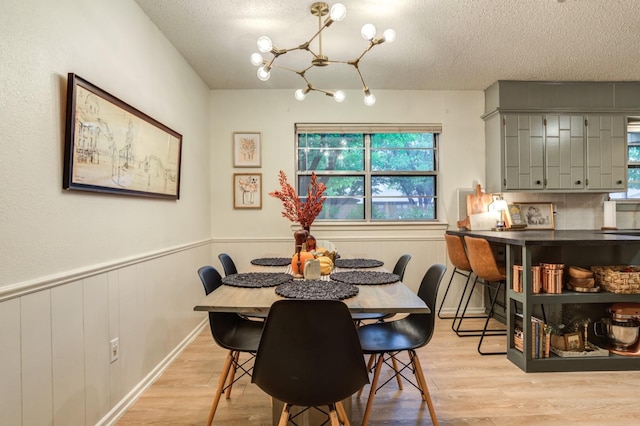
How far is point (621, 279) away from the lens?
252 cm

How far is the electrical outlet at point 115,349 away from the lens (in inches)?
76.5

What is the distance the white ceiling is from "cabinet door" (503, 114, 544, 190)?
442 millimetres

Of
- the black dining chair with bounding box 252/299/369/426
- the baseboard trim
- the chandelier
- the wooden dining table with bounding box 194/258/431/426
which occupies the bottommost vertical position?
the baseboard trim

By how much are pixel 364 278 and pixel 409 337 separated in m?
0.39

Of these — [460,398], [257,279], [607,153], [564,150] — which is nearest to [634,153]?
[607,153]

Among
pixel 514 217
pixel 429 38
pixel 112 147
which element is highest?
pixel 429 38

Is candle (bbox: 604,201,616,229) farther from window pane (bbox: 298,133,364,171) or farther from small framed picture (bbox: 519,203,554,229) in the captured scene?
window pane (bbox: 298,133,364,171)

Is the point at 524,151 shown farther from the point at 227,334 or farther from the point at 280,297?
the point at 227,334

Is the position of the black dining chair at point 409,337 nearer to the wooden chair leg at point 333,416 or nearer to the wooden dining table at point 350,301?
the wooden dining table at point 350,301

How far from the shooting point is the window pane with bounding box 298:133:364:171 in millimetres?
4078

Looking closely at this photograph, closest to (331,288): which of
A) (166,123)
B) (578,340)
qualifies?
(166,123)

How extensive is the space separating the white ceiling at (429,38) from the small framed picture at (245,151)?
1.82ft

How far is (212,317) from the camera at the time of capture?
1.85 meters

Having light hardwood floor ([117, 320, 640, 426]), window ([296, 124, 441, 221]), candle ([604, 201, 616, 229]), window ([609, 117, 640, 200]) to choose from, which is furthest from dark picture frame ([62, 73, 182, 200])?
window ([609, 117, 640, 200])
